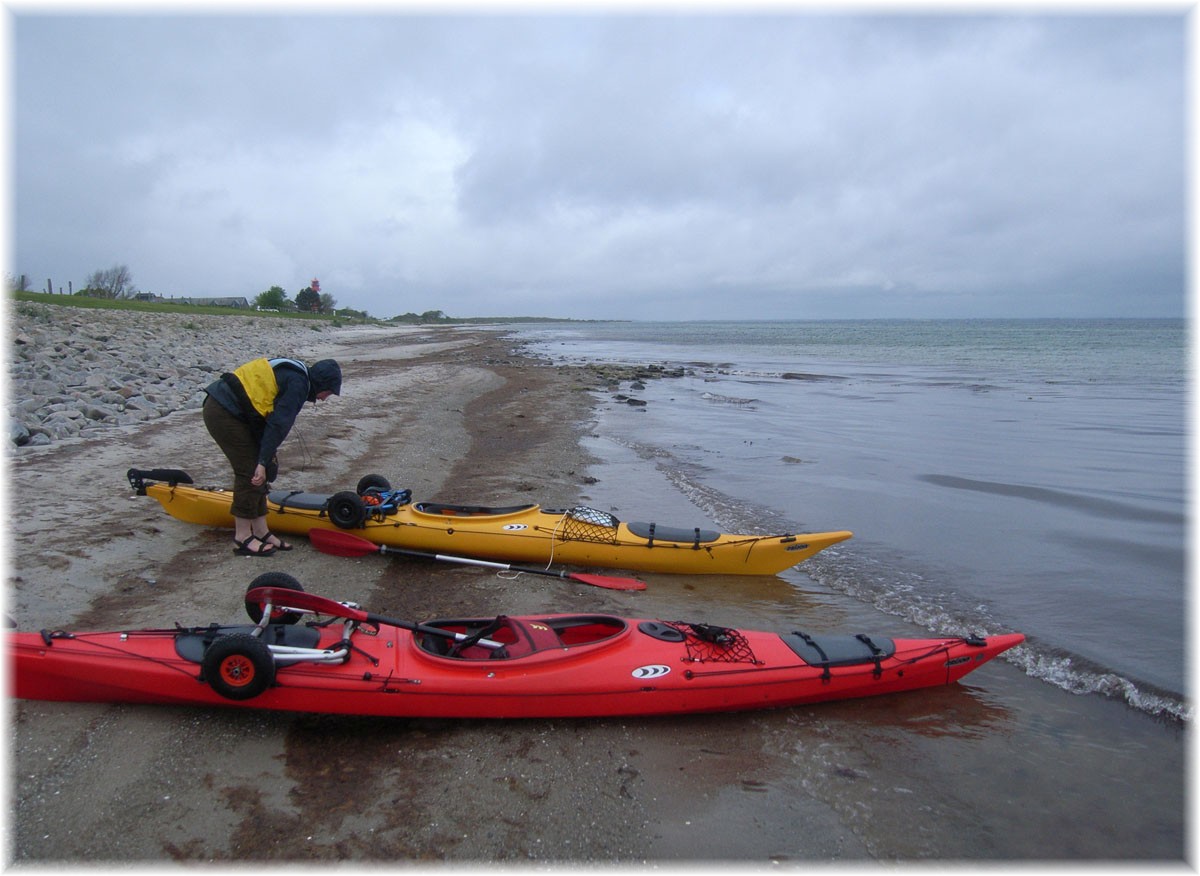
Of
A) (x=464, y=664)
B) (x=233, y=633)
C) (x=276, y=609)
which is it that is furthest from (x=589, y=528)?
(x=233, y=633)

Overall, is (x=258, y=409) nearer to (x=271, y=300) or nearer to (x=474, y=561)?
(x=474, y=561)

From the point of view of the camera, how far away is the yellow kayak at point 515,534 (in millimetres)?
6434

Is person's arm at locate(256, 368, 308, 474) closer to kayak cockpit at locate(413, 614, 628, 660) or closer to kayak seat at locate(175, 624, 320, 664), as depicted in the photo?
kayak seat at locate(175, 624, 320, 664)

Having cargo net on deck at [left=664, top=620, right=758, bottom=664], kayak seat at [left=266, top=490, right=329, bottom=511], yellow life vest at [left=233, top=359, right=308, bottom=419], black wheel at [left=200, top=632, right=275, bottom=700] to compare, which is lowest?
cargo net on deck at [left=664, top=620, right=758, bottom=664]

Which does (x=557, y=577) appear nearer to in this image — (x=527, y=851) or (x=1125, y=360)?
(x=527, y=851)

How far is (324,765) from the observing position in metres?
3.52

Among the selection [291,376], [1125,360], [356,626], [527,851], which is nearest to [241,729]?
[356,626]

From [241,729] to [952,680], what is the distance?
4.46m

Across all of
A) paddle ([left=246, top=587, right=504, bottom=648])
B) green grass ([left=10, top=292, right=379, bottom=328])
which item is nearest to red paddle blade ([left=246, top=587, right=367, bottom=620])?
paddle ([left=246, top=587, right=504, bottom=648])

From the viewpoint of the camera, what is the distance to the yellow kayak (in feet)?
21.1

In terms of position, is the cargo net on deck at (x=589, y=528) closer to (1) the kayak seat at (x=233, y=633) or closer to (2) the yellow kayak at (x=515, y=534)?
(2) the yellow kayak at (x=515, y=534)

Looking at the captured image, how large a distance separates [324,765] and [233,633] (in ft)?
3.51

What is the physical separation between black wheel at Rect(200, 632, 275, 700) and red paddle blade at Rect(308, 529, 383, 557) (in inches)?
104

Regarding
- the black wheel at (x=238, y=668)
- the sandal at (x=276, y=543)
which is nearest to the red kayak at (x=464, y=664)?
the black wheel at (x=238, y=668)
